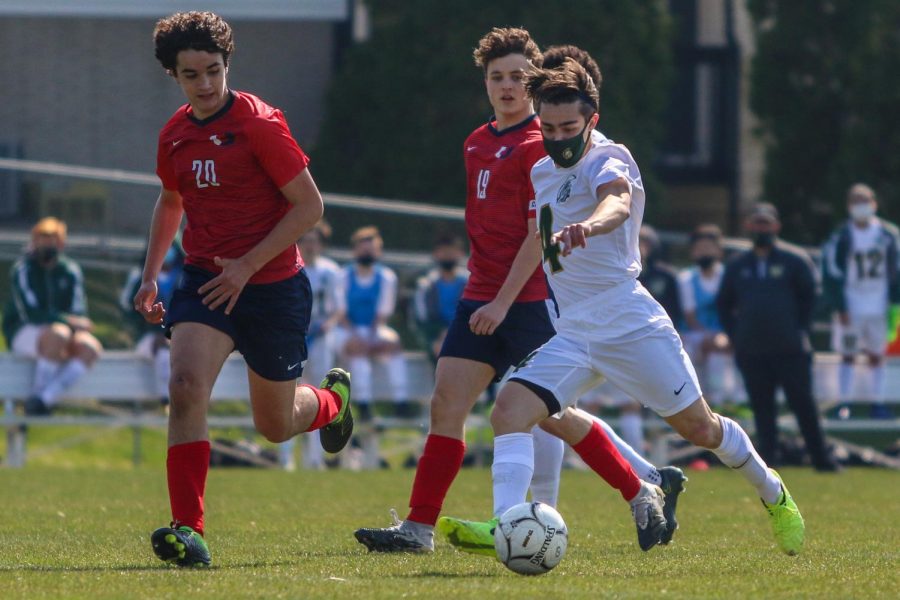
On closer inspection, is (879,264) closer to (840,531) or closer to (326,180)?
(840,531)

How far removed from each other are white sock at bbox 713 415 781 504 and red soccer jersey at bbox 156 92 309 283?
190 centimetres

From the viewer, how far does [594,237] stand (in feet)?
21.5

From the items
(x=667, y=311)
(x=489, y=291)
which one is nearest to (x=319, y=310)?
(x=667, y=311)

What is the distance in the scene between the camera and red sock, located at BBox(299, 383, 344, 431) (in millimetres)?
7527

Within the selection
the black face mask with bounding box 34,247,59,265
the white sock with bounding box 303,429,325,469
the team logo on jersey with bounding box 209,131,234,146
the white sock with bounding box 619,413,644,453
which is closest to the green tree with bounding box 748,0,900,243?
the white sock with bounding box 619,413,644,453

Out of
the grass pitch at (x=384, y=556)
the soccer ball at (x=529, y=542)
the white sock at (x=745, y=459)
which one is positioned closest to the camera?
the grass pitch at (x=384, y=556)

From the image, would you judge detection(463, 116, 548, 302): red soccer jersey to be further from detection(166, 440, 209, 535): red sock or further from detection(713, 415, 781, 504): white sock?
detection(166, 440, 209, 535): red sock

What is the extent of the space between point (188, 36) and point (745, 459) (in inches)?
110

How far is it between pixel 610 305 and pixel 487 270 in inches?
33.5

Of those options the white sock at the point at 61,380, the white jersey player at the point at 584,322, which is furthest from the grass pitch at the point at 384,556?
the white sock at the point at 61,380

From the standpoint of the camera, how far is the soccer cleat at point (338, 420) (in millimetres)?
7898

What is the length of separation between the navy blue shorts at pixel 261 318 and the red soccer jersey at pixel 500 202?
0.84 metres

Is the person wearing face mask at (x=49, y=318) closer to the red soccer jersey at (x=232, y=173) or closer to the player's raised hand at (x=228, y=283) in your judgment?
the red soccer jersey at (x=232, y=173)

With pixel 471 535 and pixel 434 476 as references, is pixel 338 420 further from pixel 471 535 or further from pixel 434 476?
pixel 471 535
